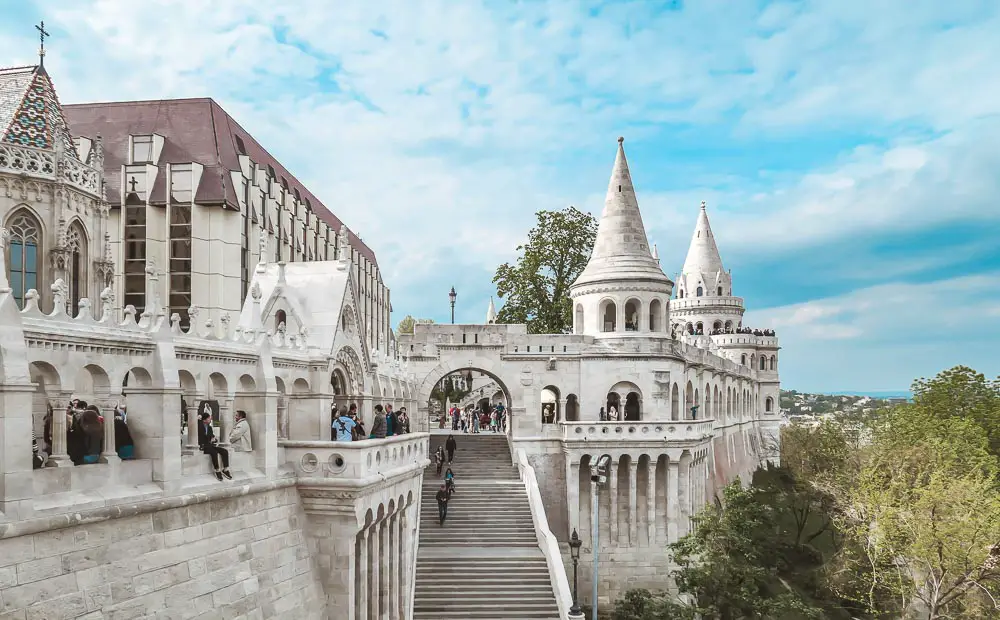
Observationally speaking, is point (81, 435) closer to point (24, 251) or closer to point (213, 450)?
point (213, 450)

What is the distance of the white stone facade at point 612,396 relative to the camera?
3155 centimetres

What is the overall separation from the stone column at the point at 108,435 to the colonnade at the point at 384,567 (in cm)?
583

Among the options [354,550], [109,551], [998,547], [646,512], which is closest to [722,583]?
[646,512]

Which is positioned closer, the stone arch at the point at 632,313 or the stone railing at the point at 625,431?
the stone railing at the point at 625,431

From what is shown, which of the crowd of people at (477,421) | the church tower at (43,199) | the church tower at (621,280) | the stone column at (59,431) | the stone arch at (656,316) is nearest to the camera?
the stone column at (59,431)

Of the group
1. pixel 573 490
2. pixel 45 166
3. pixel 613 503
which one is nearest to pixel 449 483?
pixel 573 490

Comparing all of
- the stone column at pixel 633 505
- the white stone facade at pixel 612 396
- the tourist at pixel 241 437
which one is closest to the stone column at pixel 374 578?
the tourist at pixel 241 437

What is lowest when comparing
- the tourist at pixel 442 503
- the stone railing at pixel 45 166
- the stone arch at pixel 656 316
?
the tourist at pixel 442 503

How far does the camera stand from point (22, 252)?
60.4 ft

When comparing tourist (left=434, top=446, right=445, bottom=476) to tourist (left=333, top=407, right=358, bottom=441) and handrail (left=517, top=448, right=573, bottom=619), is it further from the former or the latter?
tourist (left=333, top=407, right=358, bottom=441)

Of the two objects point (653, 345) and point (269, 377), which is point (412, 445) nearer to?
point (269, 377)

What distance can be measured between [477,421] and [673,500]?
13207 millimetres

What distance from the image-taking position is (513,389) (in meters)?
34.7

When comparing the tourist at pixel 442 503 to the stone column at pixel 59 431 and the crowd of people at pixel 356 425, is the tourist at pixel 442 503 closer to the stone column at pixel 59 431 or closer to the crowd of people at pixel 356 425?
the crowd of people at pixel 356 425
